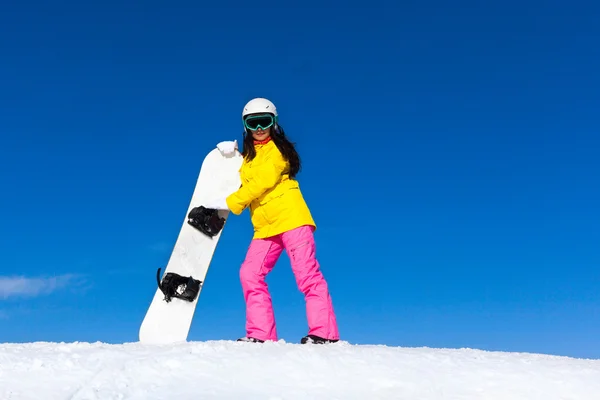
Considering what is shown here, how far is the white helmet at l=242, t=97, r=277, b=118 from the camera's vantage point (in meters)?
6.09

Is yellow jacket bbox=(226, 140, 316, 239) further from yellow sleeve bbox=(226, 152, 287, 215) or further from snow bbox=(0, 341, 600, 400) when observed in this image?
snow bbox=(0, 341, 600, 400)

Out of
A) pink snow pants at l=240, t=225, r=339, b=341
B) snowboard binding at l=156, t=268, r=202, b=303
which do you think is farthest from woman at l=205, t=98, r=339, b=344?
snowboard binding at l=156, t=268, r=202, b=303

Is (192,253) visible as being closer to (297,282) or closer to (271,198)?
(271,198)

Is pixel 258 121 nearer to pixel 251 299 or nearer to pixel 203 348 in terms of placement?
pixel 251 299

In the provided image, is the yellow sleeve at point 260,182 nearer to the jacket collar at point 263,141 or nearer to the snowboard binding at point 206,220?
the jacket collar at point 263,141

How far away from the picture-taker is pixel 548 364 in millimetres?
4734

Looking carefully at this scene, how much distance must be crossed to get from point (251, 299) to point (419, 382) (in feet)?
6.74

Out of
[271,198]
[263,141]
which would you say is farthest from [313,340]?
[263,141]

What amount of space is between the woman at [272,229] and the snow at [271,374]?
83cm

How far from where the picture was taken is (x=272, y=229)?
5777 millimetres

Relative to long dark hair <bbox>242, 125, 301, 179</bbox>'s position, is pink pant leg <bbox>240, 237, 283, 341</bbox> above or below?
below

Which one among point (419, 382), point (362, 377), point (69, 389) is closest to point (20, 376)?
point (69, 389)

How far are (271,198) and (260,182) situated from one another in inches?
7.4

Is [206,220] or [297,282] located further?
[206,220]
